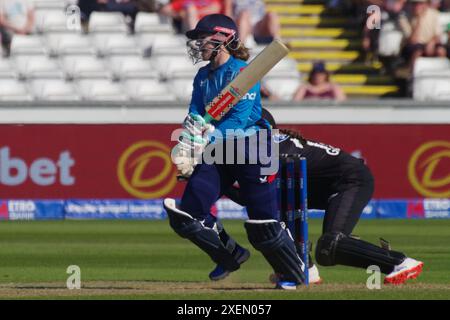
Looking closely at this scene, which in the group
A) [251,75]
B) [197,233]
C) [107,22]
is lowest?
[107,22]

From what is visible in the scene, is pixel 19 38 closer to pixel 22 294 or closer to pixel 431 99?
pixel 431 99

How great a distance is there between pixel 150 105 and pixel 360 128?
2684 mm

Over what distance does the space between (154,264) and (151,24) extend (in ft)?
25.3

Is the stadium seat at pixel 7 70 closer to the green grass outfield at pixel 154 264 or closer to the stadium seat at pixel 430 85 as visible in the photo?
the green grass outfield at pixel 154 264

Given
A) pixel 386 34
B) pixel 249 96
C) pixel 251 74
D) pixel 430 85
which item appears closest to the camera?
pixel 251 74

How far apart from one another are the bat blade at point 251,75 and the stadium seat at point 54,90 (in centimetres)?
834

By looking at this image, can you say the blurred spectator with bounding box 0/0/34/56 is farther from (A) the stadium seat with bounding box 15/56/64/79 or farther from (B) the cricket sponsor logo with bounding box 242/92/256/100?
(B) the cricket sponsor logo with bounding box 242/92/256/100

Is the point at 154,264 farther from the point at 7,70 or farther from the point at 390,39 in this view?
the point at 390,39

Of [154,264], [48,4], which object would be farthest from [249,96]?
[48,4]

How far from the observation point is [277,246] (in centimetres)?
808

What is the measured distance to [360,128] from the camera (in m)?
15.8

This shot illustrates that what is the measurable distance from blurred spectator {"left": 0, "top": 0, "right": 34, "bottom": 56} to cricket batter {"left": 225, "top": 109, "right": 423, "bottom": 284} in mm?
9386

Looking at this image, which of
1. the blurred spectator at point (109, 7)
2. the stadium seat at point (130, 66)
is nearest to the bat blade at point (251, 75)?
the stadium seat at point (130, 66)
